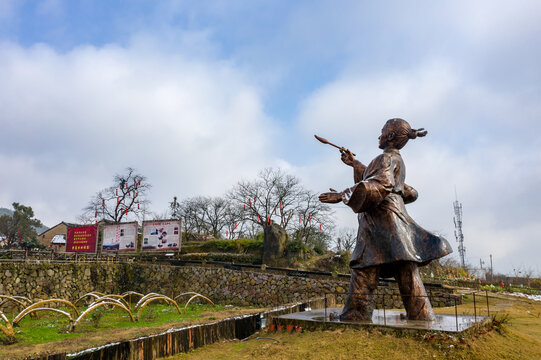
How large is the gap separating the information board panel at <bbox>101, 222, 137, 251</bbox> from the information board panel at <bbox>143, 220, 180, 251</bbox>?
30.3 inches

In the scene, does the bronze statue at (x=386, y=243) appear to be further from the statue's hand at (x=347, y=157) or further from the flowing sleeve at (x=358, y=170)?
the statue's hand at (x=347, y=157)

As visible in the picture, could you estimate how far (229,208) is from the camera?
4169cm

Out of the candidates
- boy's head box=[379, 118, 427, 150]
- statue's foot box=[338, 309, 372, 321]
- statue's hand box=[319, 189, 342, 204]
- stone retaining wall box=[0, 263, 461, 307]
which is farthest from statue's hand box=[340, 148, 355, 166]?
stone retaining wall box=[0, 263, 461, 307]

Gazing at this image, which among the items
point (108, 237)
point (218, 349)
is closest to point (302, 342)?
point (218, 349)

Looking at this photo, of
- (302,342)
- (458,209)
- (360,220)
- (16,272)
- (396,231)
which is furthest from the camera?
(458,209)

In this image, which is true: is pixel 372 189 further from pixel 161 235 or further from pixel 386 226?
pixel 161 235

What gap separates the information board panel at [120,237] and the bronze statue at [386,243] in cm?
2215

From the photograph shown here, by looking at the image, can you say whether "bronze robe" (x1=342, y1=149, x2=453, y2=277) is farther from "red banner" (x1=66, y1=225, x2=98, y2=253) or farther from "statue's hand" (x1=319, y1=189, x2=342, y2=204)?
"red banner" (x1=66, y1=225, x2=98, y2=253)

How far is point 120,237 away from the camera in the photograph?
26.3 m

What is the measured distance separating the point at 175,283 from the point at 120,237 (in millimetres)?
6032

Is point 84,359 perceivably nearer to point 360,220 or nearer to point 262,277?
point 360,220

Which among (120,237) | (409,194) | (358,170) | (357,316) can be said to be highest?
(358,170)

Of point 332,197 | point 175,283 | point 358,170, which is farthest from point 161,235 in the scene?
point 332,197

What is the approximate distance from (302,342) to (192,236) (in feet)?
107
